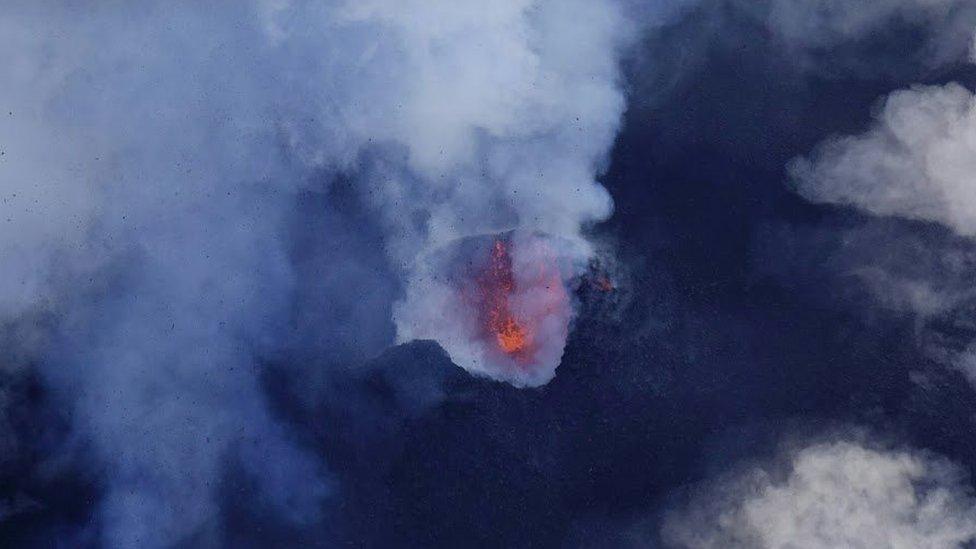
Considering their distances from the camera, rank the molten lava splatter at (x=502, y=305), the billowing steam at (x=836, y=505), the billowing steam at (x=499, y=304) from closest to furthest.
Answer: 1. the billowing steam at (x=836, y=505)
2. the billowing steam at (x=499, y=304)
3. the molten lava splatter at (x=502, y=305)

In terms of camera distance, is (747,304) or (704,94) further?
(704,94)

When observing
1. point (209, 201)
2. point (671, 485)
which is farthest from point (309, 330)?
point (671, 485)

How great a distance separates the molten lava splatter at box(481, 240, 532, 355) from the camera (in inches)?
2571

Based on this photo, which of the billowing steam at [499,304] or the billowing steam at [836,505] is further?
the billowing steam at [499,304]

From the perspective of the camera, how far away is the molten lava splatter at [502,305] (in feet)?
214

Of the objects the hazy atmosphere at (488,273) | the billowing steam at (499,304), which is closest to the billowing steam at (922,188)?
the hazy atmosphere at (488,273)

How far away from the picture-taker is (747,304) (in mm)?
65625

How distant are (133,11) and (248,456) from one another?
32.3m

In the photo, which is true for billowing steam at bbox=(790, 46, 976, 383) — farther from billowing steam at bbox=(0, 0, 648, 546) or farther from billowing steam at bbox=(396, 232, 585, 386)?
billowing steam at bbox=(396, 232, 585, 386)

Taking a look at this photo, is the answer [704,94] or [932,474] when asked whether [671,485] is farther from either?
[704,94]

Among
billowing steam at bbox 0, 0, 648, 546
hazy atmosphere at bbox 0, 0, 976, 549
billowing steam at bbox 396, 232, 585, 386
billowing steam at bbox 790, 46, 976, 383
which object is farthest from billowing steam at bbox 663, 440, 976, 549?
billowing steam at bbox 0, 0, 648, 546

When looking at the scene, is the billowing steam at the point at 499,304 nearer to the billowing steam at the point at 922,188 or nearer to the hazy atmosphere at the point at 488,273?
the hazy atmosphere at the point at 488,273

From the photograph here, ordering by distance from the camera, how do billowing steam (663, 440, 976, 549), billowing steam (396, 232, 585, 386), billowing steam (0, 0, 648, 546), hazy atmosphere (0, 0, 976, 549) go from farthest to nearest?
billowing steam (0, 0, 648, 546), billowing steam (396, 232, 585, 386), hazy atmosphere (0, 0, 976, 549), billowing steam (663, 440, 976, 549)

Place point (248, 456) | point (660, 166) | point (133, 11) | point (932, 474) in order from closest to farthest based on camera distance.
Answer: point (932, 474) < point (248, 456) < point (660, 166) < point (133, 11)
